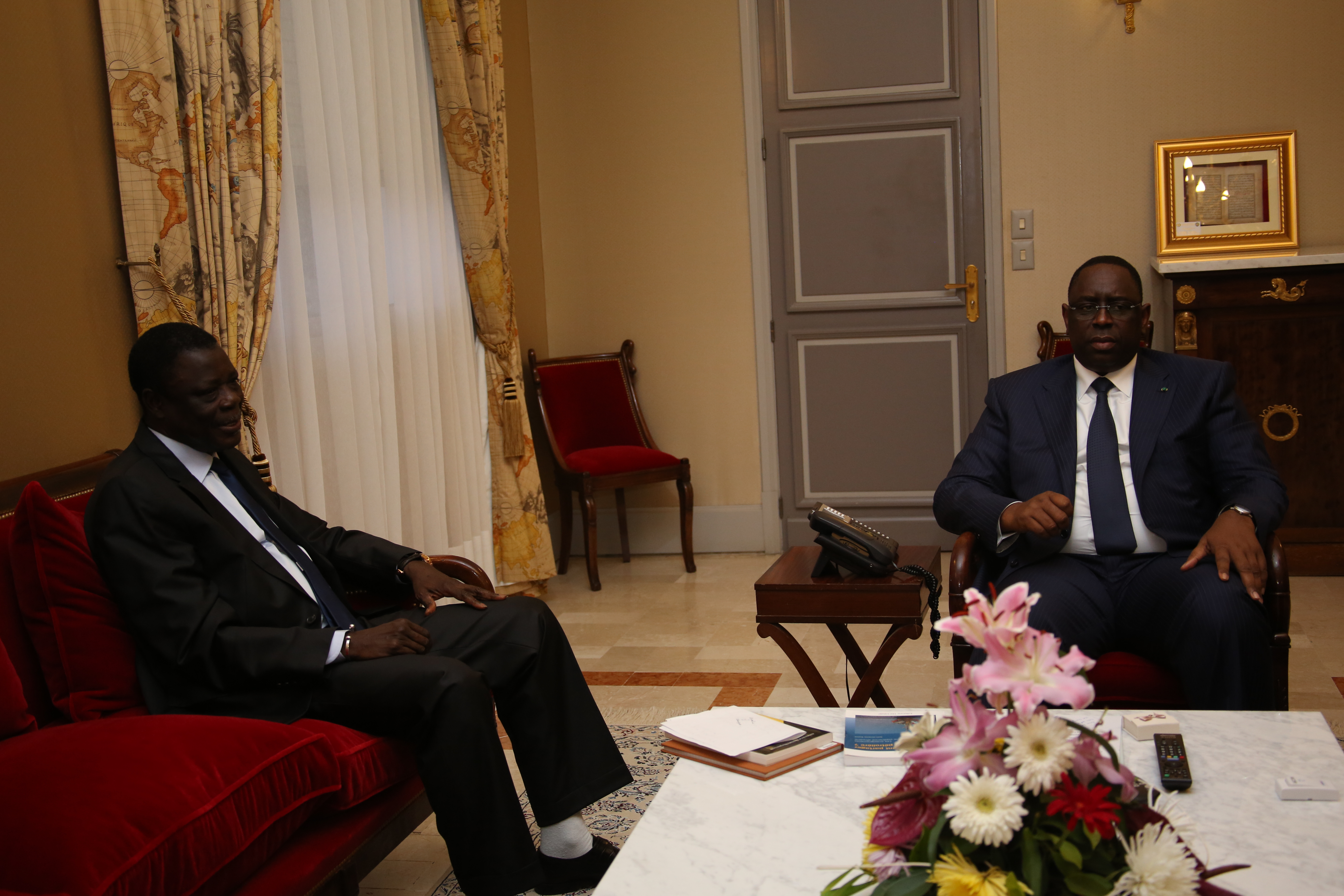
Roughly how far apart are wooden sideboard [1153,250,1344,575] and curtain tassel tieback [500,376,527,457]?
2.65 m

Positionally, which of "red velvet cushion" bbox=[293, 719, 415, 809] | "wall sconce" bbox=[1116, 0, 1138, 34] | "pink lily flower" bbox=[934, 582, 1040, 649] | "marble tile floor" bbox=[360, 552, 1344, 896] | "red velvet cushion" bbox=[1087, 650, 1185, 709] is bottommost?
"marble tile floor" bbox=[360, 552, 1344, 896]

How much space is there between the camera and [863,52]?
5008 millimetres

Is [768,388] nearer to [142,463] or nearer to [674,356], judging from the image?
[674,356]

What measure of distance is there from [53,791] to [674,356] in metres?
4.09

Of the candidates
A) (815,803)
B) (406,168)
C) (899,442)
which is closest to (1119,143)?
(899,442)

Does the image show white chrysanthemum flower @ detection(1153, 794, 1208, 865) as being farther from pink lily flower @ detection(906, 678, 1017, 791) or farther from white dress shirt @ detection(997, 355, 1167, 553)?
white dress shirt @ detection(997, 355, 1167, 553)

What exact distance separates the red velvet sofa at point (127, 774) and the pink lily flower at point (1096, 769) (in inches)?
48.2

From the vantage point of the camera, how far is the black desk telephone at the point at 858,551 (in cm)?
262

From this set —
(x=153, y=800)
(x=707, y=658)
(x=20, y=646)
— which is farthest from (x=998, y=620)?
(x=707, y=658)

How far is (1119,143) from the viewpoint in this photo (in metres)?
4.84

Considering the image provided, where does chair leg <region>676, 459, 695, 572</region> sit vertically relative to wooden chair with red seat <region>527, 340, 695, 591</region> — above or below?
below

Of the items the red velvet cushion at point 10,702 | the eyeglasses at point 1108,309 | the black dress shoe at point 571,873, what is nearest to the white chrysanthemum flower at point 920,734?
the black dress shoe at point 571,873

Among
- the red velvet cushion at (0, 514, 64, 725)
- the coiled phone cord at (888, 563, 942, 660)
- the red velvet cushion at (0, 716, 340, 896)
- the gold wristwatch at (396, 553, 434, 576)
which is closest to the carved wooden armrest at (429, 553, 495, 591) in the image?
the gold wristwatch at (396, 553, 434, 576)

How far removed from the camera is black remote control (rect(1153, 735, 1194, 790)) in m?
1.65
